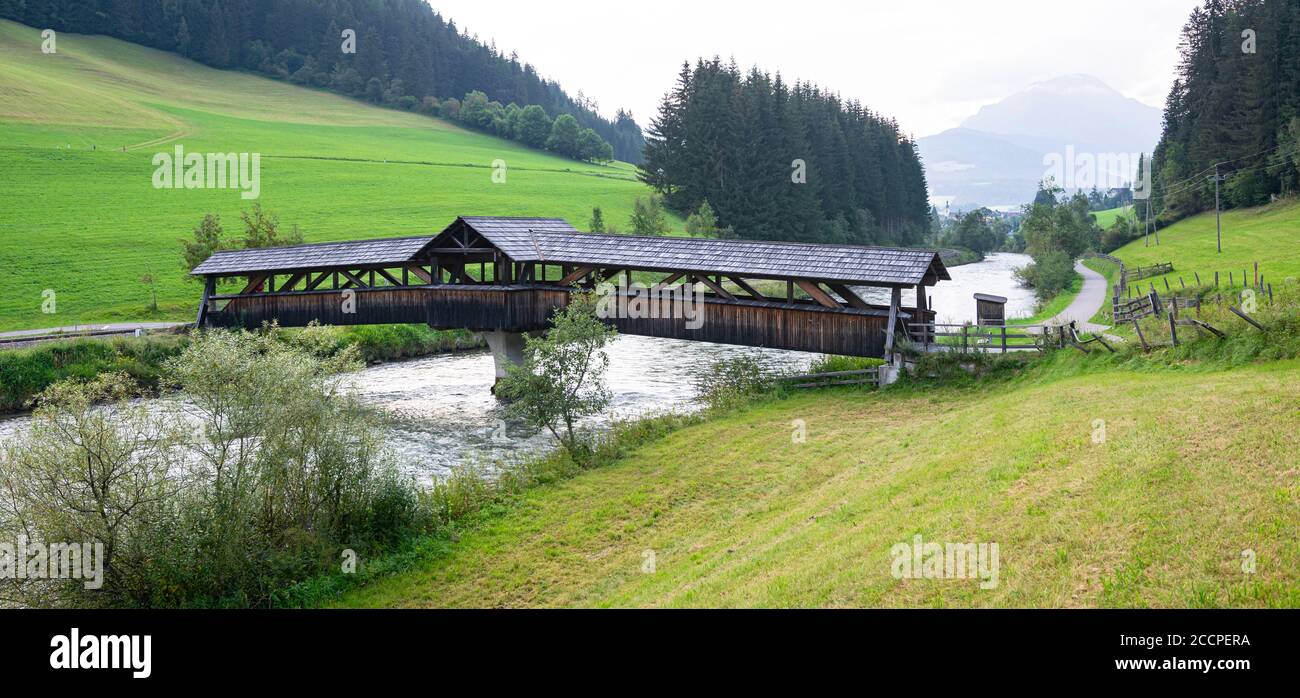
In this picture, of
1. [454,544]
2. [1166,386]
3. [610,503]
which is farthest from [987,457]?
[454,544]

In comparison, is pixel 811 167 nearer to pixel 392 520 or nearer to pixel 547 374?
pixel 547 374

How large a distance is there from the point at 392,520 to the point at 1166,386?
15.2m

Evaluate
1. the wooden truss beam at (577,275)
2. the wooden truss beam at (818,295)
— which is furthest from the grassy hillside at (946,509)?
the wooden truss beam at (577,275)

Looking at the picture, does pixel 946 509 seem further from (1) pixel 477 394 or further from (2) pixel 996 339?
(1) pixel 477 394

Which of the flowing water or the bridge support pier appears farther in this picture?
the bridge support pier

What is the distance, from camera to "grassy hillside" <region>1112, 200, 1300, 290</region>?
37688mm

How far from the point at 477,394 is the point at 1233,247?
141ft

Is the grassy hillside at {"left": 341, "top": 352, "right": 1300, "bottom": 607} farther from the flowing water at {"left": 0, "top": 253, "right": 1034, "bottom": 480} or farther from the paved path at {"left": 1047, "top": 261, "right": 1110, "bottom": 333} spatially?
the paved path at {"left": 1047, "top": 261, "right": 1110, "bottom": 333}

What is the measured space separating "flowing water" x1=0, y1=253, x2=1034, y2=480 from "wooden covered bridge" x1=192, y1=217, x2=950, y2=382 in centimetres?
241

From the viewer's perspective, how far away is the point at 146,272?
145 feet

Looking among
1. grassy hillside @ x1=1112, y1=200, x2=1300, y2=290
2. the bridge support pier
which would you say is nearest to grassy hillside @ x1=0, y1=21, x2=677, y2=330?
the bridge support pier

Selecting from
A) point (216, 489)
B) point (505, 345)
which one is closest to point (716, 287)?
point (505, 345)

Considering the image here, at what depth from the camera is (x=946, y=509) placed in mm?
12352
